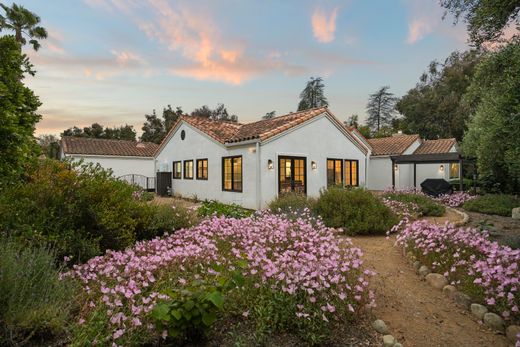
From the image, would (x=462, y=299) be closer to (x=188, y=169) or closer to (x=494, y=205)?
(x=494, y=205)

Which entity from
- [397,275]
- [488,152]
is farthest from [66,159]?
[488,152]

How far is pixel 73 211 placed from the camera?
5125 mm

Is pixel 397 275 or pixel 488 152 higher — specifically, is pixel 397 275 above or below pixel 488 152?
below

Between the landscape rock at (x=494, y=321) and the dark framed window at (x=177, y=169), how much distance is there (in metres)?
17.2

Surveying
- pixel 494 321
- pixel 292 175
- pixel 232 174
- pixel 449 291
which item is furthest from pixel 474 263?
pixel 232 174

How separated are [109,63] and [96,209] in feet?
31.8

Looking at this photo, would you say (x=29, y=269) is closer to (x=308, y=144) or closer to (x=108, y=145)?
(x=308, y=144)

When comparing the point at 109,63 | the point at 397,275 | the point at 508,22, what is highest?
the point at 109,63

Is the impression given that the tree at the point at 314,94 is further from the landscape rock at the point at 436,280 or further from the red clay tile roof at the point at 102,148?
the landscape rock at the point at 436,280

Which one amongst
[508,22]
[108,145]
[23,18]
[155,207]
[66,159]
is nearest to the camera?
[508,22]

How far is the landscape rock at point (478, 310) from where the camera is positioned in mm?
3802

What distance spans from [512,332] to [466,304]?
0.76 metres

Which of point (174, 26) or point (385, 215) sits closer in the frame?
point (385, 215)

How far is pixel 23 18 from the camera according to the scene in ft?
75.9
